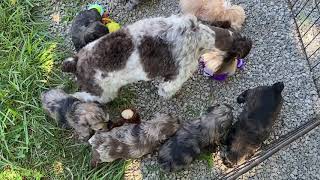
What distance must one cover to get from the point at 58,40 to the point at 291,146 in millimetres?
3021

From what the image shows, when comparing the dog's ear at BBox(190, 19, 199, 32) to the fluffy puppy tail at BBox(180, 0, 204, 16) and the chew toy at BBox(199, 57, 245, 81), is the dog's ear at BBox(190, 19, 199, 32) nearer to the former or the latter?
the chew toy at BBox(199, 57, 245, 81)

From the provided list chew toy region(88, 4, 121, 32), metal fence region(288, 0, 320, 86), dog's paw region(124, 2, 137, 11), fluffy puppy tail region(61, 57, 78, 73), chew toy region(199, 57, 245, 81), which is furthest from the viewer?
dog's paw region(124, 2, 137, 11)

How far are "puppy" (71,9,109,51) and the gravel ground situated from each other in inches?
15.6

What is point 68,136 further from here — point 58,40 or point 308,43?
point 308,43

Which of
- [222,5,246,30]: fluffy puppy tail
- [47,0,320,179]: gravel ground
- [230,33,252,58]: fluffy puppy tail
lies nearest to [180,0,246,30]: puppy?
[222,5,246,30]: fluffy puppy tail

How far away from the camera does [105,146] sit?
446 centimetres

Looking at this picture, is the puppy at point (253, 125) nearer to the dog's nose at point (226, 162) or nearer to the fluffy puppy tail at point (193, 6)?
the dog's nose at point (226, 162)

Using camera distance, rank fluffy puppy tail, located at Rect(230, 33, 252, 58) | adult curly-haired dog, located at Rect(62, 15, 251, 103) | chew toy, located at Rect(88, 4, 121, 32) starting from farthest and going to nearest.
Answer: chew toy, located at Rect(88, 4, 121, 32), fluffy puppy tail, located at Rect(230, 33, 252, 58), adult curly-haired dog, located at Rect(62, 15, 251, 103)

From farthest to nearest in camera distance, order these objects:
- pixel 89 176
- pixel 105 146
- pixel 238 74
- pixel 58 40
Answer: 1. pixel 58 40
2. pixel 238 74
3. pixel 89 176
4. pixel 105 146

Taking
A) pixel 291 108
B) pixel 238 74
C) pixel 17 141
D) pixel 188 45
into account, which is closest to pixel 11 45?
pixel 17 141

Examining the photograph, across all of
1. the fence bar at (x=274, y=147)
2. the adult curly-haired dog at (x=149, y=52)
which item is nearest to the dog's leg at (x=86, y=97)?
the adult curly-haired dog at (x=149, y=52)

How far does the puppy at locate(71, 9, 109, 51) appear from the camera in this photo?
5059 millimetres

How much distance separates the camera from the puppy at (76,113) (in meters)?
4.61

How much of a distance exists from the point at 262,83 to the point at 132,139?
65.8 inches
